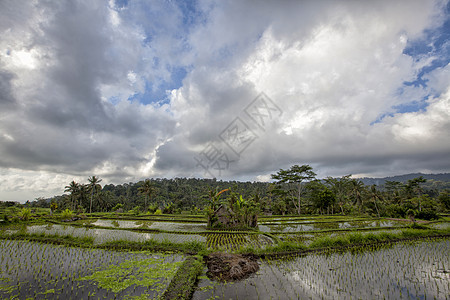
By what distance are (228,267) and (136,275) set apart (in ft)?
12.1

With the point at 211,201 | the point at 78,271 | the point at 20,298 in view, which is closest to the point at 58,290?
the point at 20,298

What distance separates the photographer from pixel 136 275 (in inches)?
311

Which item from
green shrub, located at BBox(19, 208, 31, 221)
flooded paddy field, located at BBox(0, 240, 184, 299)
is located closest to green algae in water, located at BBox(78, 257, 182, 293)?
flooded paddy field, located at BBox(0, 240, 184, 299)

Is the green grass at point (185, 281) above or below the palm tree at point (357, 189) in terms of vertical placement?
below

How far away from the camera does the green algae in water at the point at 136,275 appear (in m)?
7.04

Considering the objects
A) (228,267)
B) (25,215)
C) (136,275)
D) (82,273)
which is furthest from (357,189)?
(25,215)

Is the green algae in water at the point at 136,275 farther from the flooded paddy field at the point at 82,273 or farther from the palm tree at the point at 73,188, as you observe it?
the palm tree at the point at 73,188

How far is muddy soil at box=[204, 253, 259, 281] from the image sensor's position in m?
7.89

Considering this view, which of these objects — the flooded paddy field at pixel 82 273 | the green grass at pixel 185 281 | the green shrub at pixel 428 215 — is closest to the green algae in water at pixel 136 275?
the flooded paddy field at pixel 82 273

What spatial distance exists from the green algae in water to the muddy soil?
5.15 feet

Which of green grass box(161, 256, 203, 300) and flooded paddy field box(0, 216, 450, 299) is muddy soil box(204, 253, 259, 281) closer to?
flooded paddy field box(0, 216, 450, 299)

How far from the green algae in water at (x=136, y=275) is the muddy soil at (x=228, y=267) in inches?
61.8

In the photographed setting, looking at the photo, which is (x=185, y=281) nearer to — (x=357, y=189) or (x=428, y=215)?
(x=428, y=215)

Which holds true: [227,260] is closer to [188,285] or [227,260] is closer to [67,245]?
[188,285]
